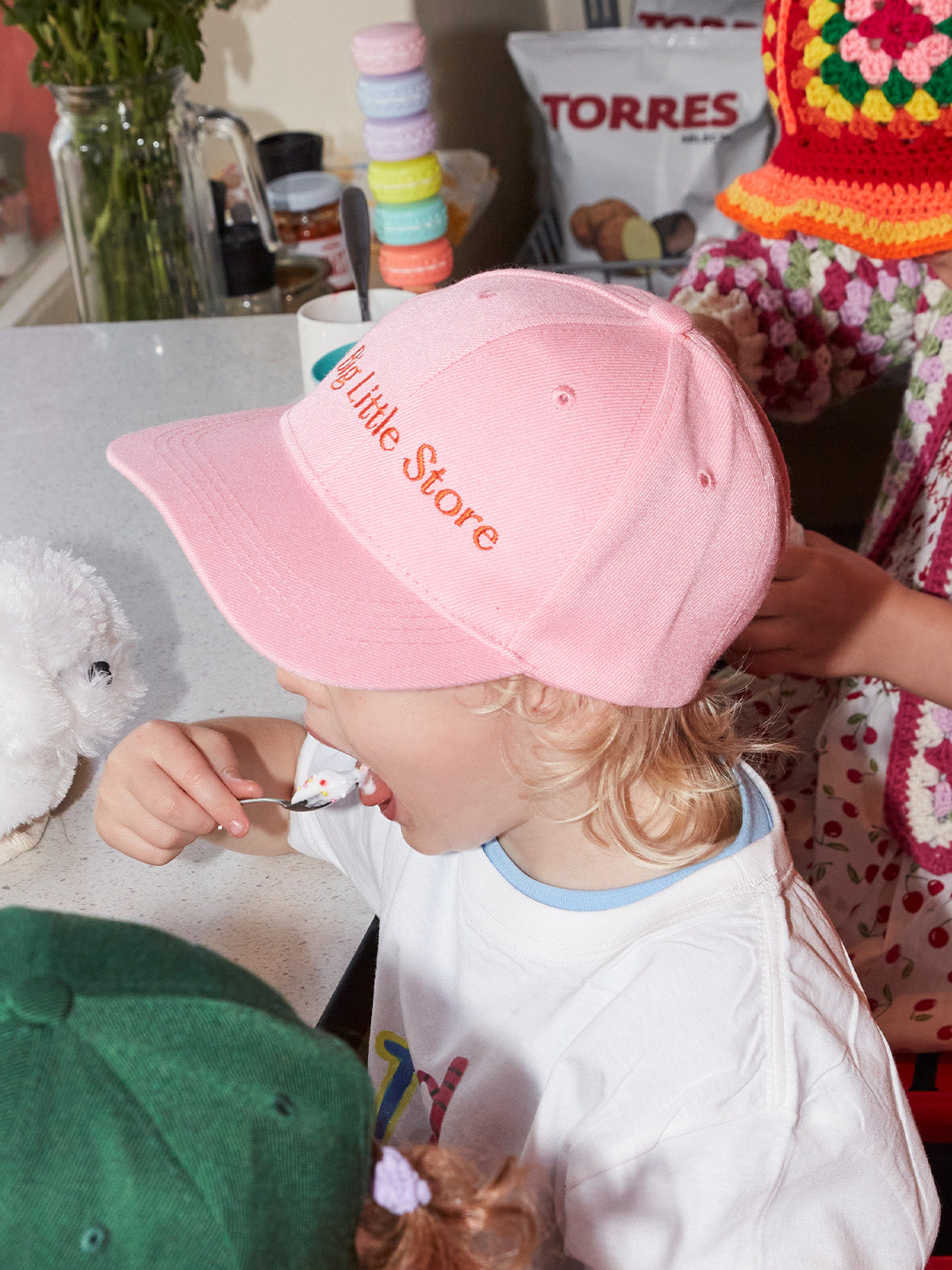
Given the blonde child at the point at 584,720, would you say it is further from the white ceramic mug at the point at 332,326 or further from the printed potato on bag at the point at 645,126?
the printed potato on bag at the point at 645,126

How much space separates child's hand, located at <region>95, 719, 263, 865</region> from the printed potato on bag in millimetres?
1396

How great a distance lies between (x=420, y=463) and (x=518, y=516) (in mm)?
49

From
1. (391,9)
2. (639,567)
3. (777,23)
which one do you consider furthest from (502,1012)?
(391,9)

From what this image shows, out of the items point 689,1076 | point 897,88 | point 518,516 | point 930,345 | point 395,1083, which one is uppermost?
point 897,88

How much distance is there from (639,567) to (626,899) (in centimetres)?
19

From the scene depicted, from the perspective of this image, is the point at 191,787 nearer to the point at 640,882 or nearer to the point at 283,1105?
the point at 640,882

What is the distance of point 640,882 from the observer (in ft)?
1.93

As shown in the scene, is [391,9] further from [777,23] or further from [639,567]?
[639,567]

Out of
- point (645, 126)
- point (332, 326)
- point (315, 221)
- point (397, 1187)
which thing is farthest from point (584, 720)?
point (645, 126)

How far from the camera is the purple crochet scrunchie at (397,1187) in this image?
0.33 m

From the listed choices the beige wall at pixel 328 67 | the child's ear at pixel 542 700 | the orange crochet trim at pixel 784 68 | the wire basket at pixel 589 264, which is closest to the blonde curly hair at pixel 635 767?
the child's ear at pixel 542 700

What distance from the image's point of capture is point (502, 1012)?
1.98ft

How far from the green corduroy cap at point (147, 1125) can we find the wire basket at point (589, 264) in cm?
135

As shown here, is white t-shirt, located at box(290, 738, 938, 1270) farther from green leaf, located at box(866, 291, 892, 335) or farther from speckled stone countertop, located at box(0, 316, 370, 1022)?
green leaf, located at box(866, 291, 892, 335)
